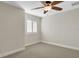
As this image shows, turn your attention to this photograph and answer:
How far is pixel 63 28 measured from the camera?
4.73 meters

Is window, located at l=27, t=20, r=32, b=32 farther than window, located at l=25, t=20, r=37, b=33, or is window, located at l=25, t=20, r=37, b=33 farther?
window, located at l=27, t=20, r=32, b=32

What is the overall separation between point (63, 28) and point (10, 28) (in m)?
3.22

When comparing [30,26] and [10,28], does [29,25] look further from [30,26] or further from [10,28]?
[10,28]

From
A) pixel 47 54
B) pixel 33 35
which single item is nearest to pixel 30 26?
pixel 33 35

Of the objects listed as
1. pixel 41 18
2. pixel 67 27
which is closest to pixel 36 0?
pixel 67 27

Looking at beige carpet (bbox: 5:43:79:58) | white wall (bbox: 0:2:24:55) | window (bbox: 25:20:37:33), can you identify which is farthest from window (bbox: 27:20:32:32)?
beige carpet (bbox: 5:43:79:58)

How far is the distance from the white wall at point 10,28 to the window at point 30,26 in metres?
1.14

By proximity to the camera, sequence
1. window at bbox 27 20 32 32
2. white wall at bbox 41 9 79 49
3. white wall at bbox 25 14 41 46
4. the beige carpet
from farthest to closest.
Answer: window at bbox 27 20 32 32, white wall at bbox 25 14 41 46, white wall at bbox 41 9 79 49, the beige carpet

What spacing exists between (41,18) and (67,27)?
2.62m

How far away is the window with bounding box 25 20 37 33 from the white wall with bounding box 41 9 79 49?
88 cm

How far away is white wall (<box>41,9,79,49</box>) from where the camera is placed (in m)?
4.13

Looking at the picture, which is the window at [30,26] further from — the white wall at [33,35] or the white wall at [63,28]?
the white wall at [63,28]

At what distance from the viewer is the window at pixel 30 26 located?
16.9 feet

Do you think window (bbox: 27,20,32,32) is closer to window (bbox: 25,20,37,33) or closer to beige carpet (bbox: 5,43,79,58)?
window (bbox: 25,20,37,33)
